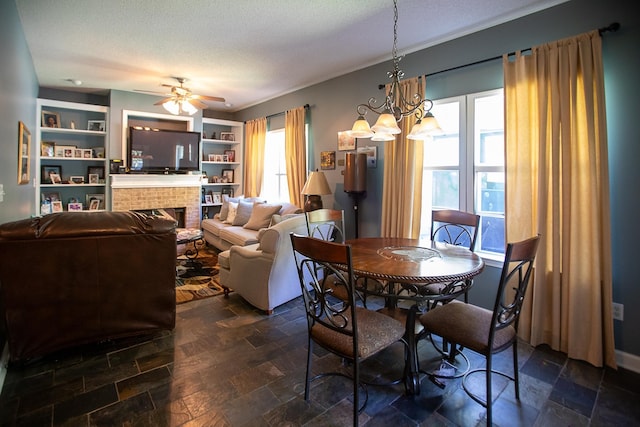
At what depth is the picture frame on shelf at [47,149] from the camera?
5.23 metres

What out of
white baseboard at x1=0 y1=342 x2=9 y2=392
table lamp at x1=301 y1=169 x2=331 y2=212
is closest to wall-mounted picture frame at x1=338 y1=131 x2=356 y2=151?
table lamp at x1=301 y1=169 x2=331 y2=212

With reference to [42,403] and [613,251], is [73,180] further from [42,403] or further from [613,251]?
[613,251]

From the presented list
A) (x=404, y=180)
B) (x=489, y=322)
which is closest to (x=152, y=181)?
(x=404, y=180)

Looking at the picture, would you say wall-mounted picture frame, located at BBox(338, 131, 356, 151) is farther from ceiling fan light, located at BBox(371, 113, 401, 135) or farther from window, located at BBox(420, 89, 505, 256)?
ceiling fan light, located at BBox(371, 113, 401, 135)

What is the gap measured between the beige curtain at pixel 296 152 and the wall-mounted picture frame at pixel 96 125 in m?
3.24

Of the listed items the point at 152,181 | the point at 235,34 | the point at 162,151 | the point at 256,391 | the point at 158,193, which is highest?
the point at 235,34

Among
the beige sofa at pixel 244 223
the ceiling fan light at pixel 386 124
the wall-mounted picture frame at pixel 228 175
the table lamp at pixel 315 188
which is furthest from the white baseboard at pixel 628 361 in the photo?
the wall-mounted picture frame at pixel 228 175

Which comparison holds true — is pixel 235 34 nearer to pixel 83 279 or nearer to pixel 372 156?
pixel 372 156

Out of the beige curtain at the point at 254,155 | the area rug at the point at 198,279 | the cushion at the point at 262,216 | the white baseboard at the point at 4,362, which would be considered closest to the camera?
the white baseboard at the point at 4,362

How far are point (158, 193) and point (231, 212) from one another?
149 centimetres

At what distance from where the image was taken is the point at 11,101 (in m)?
2.79

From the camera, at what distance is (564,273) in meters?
2.39

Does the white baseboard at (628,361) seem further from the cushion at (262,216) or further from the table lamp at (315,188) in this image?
the cushion at (262,216)

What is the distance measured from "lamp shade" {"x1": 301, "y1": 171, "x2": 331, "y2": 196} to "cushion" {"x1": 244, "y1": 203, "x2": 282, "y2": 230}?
73cm
